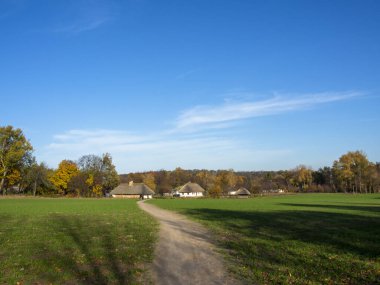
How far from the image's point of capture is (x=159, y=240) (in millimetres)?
17969

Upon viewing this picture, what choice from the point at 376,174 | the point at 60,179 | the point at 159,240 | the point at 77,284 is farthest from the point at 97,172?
the point at 77,284

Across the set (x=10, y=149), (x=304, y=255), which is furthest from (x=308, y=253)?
(x=10, y=149)

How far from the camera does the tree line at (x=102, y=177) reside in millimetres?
93688

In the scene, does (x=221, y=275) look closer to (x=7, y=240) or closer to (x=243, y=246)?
(x=243, y=246)

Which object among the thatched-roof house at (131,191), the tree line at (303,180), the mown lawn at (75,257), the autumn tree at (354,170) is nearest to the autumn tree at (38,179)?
the thatched-roof house at (131,191)

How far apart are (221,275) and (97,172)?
11460 cm

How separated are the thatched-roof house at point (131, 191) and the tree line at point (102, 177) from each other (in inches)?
216

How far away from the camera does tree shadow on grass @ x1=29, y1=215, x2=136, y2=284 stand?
1022 cm

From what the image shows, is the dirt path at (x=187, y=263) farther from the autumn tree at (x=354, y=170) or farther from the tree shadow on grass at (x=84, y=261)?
the autumn tree at (x=354, y=170)

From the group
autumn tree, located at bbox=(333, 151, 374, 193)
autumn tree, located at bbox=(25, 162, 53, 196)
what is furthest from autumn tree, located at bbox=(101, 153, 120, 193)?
A: autumn tree, located at bbox=(333, 151, 374, 193)

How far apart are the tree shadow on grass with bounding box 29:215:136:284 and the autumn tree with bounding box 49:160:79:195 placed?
3847 inches

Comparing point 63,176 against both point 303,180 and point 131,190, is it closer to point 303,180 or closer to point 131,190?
point 131,190

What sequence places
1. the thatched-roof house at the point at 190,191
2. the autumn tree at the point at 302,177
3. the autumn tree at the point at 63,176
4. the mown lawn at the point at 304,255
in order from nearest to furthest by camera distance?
the mown lawn at the point at 304,255, the autumn tree at the point at 63,176, the thatched-roof house at the point at 190,191, the autumn tree at the point at 302,177

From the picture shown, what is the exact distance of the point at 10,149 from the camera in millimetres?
91000
